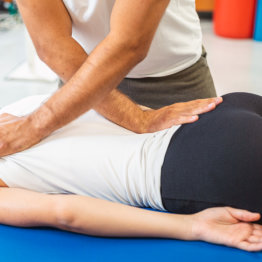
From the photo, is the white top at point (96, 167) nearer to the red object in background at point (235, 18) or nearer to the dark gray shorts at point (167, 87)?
the dark gray shorts at point (167, 87)

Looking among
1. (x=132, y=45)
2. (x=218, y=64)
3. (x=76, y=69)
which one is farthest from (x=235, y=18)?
(x=132, y=45)

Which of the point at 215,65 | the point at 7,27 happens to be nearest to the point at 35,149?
the point at 215,65

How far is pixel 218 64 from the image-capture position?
150 inches

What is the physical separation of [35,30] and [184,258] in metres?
0.89

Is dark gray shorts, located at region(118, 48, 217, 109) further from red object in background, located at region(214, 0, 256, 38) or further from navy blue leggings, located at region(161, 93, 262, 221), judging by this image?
red object in background, located at region(214, 0, 256, 38)

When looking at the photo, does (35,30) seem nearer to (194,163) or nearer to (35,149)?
(35,149)

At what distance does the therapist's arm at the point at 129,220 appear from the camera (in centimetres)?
109

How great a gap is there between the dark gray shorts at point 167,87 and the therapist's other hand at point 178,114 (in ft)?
0.70

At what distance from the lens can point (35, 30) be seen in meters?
1.46

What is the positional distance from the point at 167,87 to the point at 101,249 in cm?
80

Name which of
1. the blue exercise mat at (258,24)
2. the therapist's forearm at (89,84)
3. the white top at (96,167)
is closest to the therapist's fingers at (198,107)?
the white top at (96,167)

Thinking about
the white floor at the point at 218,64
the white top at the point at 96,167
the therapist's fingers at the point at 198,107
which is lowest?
the white floor at the point at 218,64

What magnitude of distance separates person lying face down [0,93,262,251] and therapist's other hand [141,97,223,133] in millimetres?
44

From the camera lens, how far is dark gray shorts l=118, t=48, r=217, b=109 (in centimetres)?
172
